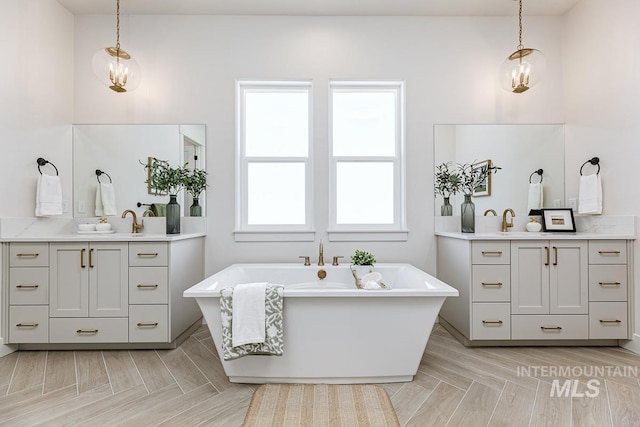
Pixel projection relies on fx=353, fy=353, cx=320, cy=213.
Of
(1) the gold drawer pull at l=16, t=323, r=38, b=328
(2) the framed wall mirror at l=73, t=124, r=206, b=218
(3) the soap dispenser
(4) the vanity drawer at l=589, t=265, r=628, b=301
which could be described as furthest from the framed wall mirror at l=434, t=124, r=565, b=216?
(1) the gold drawer pull at l=16, t=323, r=38, b=328

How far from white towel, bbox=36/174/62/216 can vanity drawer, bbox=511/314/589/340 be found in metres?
3.68

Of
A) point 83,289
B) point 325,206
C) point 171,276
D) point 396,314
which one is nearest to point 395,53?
point 325,206

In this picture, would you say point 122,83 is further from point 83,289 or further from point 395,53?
point 395,53

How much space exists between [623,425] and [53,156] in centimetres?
423

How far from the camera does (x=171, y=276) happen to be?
8.59 ft

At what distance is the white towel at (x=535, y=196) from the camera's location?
3.26m

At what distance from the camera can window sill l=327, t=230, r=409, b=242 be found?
326 cm

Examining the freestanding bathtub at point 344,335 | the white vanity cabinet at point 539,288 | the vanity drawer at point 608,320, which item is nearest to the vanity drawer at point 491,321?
the white vanity cabinet at point 539,288

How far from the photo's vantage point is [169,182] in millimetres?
3086

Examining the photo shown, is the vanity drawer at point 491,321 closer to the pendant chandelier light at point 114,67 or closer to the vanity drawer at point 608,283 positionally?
the vanity drawer at point 608,283

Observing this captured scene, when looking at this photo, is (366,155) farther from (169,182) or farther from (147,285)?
(147,285)

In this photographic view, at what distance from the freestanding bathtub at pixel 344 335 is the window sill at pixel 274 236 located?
3.85ft

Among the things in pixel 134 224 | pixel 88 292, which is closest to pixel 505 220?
pixel 134 224

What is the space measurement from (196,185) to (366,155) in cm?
160
